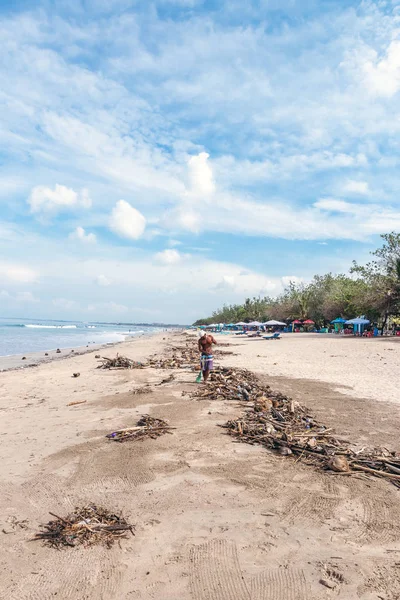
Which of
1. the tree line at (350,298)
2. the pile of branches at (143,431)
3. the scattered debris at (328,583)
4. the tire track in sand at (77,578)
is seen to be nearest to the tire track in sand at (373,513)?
the scattered debris at (328,583)

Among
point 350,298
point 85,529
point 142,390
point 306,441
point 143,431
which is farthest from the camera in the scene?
point 350,298

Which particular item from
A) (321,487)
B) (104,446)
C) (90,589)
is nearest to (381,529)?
(321,487)

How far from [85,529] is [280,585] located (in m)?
2.01

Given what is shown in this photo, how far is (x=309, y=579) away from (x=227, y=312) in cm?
15104

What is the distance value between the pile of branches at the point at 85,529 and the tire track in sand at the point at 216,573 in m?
0.82

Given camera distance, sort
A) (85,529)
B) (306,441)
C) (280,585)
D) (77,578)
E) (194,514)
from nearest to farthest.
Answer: (280,585), (77,578), (85,529), (194,514), (306,441)

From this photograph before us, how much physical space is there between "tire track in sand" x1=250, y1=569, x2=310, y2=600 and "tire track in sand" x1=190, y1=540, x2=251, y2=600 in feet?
0.36

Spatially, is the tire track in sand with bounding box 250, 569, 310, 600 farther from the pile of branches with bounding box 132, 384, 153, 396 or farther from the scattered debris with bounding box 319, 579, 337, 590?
the pile of branches with bounding box 132, 384, 153, 396

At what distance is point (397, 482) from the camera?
17.6 feet

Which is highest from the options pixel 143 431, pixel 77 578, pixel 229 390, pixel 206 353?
pixel 206 353

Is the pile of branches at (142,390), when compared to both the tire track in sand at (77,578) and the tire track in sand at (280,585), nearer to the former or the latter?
the tire track in sand at (77,578)

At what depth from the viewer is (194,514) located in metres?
A: 4.54

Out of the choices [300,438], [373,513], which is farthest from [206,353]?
[373,513]

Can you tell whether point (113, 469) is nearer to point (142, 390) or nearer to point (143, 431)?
point (143, 431)
